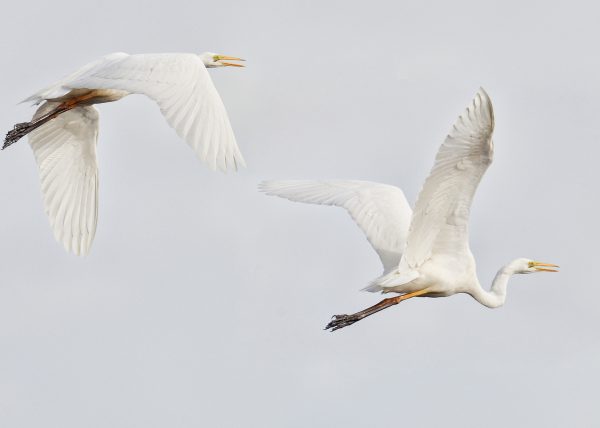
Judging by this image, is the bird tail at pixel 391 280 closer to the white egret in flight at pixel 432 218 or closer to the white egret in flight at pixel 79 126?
the white egret in flight at pixel 432 218

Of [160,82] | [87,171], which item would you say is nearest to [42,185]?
[87,171]

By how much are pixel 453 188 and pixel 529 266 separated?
194 inches

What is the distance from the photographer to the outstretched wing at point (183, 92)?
17.3 m

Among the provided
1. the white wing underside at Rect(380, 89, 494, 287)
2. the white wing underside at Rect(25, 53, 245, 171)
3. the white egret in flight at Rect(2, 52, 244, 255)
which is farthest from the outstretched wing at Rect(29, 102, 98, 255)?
the white wing underside at Rect(380, 89, 494, 287)

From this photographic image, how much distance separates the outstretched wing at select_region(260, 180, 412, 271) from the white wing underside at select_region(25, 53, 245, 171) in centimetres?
386

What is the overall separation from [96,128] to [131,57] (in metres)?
4.72

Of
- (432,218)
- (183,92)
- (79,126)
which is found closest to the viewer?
(183,92)

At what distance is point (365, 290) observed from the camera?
818 inches

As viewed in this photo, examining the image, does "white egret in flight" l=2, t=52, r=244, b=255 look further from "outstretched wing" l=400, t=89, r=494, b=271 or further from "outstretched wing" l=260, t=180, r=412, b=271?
"outstretched wing" l=400, t=89, r=494, b=271

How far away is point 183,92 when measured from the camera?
18.6 meters

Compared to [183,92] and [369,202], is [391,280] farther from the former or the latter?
[183,92]

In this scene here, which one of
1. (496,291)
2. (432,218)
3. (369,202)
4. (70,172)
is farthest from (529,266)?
(70,172)

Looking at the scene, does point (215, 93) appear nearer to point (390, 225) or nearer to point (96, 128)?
point (390, 225)

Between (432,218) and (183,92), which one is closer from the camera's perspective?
(183,92)
